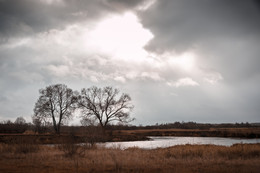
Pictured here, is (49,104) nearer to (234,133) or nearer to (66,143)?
(66,143)

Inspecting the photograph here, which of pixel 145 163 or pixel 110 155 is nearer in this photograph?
pixel 145 163

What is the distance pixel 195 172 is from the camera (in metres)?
9.02

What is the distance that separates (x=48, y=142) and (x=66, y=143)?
18.0 metres

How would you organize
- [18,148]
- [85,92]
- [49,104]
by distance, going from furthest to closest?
[85,92]
[49,104]
[18,148]

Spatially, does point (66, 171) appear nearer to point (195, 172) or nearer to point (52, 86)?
point (195, 172)

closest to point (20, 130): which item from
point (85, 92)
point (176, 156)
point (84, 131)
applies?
point (85, 92)

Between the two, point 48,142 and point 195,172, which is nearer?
point 195,172

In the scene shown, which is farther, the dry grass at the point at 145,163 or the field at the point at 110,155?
the field at the point at 110,155

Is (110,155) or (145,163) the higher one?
(145,163)

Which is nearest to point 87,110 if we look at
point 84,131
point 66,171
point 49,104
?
point 49,104

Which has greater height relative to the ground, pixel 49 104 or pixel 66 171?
pixel 49 104

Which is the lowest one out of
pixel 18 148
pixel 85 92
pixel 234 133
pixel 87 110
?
pixel 234 133

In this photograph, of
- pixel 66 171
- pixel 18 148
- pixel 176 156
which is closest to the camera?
pixel 66 171

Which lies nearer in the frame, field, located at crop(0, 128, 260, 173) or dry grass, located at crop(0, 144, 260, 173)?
dry grass, located at crop(0, 144, 260, 173)
